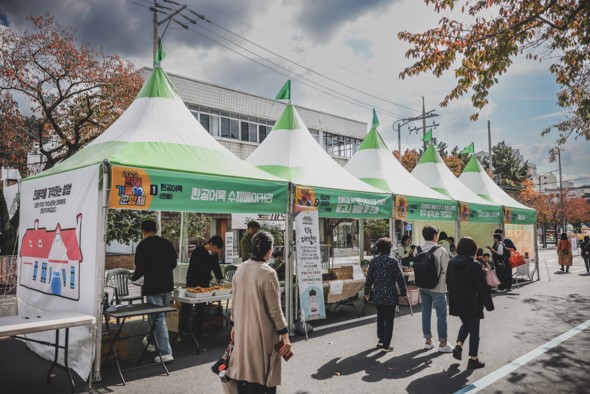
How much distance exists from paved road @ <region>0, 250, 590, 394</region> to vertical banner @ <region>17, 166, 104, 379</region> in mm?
704

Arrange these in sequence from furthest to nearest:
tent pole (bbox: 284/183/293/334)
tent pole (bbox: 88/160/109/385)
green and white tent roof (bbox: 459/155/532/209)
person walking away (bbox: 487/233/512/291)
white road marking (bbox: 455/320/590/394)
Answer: green and white tent roof (bbox: 459/155/532/209)
person walking away (bbox: 487/233/512/291)
tent pole (bbox: 284/183/293/334)
tent pole (bbox: 88/160/109/385)
white road marking (bbox: 455/320/590/394)

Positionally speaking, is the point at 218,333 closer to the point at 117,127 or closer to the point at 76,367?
the point at 76,367

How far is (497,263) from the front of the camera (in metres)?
12.7

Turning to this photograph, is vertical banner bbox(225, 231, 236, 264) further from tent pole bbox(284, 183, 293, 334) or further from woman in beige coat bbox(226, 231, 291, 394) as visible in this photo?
woman in beige coat bbox(226, 231, 291, 394)

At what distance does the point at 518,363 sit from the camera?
19.1 ft

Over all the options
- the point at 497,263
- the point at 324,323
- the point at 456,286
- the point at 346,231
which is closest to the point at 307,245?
the point at 324,323

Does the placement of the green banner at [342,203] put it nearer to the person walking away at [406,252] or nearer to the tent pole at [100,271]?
the person walking away at [406,252]

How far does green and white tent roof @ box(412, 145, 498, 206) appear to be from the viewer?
13.5 meters

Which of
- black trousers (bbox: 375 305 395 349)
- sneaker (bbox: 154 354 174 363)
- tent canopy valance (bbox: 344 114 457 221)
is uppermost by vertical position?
tent canopy valance (bbox: 344 114 457 221)

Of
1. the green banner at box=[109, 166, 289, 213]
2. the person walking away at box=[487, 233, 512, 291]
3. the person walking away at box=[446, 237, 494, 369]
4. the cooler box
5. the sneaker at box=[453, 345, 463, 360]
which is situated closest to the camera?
the green banner at box=[109, 166, 289, 213]

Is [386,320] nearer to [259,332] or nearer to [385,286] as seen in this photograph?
[385,286]

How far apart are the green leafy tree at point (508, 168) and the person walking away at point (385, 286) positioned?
161 feet

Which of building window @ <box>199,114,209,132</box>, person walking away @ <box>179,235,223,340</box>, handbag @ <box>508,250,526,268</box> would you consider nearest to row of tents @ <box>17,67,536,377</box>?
person walking away @ <box>179,235,223,340</box>

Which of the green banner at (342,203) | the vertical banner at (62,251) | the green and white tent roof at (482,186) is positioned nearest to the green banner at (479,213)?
the green and white tent roof at (482,186)
